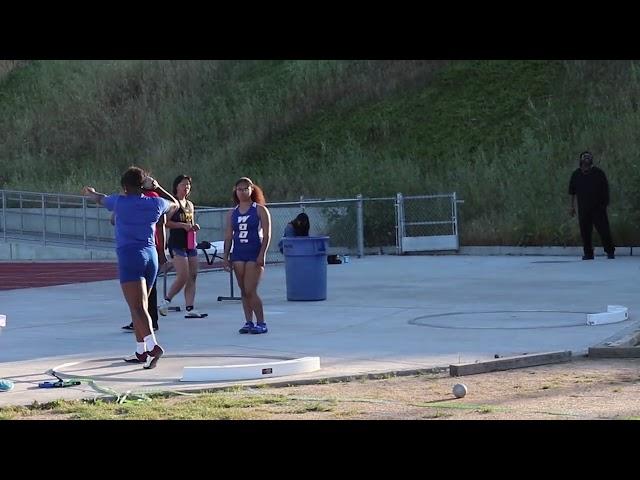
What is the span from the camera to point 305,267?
18.1 metres

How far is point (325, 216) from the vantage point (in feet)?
98.9

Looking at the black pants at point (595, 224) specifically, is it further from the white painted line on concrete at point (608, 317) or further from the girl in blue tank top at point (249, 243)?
the girl in blue tank top at point (249, 243)

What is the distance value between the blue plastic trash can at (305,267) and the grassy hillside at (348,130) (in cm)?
1156

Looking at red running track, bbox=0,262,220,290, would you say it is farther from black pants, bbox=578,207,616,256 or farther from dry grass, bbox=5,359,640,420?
dry grass, bbox=5,359,640,420

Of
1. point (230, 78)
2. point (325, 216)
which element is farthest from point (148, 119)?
point (325, 216)

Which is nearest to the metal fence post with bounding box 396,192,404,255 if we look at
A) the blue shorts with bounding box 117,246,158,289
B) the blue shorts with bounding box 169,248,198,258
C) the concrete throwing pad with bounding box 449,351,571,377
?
the blue shorts with bounding box 169,248,198,258

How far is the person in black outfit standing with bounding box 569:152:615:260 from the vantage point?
24.8m

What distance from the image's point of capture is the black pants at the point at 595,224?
2503 centimetres

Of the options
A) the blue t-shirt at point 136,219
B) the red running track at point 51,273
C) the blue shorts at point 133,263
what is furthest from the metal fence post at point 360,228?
the blue shorts at point 133,263

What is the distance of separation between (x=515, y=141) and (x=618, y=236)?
32.6ft

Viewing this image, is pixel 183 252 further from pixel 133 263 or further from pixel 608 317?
pixel 608 317

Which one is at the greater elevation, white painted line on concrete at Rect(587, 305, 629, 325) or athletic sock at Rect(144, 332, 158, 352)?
athletic sock at Rect(144, 332, 158, 352)

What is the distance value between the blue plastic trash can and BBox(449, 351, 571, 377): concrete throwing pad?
22.4 ft

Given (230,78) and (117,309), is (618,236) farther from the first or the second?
(230,78)
